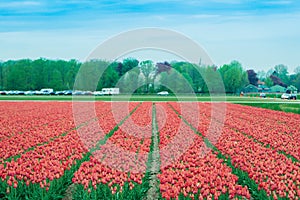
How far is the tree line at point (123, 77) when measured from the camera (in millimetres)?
68500

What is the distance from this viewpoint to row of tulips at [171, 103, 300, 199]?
22.6 ft

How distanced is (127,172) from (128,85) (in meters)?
64.7

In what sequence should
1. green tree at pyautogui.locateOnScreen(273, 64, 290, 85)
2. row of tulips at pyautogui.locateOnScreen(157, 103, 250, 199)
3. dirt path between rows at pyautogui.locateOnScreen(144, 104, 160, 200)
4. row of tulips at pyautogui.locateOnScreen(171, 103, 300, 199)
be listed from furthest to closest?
green tree at pyautogui.locateOnScreen(273, 64, 290, 85) < dirt path between rows at pyautogui.locateOnScreen(144, 104, 160, 200) < row of tulips at pyautogui.locateOnScreen(171, 103, 300, 199) < row of tulips at pyautogui.locateOnScreen(157, 103, 250, 199)

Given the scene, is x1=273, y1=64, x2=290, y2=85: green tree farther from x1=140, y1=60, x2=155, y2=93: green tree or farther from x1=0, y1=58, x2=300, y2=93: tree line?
x1=140, y1=60, x2=155, y2=93: green tree

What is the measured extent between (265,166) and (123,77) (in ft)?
211

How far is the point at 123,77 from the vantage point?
72250mm

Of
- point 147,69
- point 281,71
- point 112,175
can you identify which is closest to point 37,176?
point 112,175

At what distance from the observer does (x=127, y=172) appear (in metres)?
8.09

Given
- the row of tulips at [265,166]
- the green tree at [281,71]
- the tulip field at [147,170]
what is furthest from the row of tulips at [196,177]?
the green tree at [281,71]

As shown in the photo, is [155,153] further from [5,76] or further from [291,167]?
[5,76]

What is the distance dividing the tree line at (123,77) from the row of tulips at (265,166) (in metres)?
50.3

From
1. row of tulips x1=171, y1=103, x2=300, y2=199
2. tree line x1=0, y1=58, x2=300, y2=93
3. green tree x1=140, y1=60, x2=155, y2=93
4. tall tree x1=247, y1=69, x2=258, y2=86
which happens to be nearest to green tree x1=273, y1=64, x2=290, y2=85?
tall tree x1=247, y1=69, x2=258, y2=86

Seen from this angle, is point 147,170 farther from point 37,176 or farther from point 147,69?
point 147,69

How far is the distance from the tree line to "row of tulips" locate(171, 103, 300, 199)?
165ft
